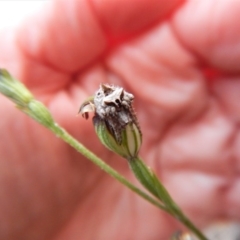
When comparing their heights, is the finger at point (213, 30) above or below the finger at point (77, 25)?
above

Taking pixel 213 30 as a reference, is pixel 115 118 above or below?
below

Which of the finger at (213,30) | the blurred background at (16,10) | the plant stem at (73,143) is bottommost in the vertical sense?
the plant stem at (73,143)

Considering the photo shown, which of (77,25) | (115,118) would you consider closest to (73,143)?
(115,118)

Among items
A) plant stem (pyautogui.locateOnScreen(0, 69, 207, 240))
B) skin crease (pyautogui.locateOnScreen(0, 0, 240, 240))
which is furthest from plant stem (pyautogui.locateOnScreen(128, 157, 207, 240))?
skin crease (pyautogui.locateOnScreen(0, 0, 240, 240))

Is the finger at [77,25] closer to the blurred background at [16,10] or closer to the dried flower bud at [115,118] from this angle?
the blurred background at [16,10]

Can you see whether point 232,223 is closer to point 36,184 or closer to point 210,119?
point 210,119

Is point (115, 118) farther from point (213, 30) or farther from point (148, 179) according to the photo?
point (213, 30)

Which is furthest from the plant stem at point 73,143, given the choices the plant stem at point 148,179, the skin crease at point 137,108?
the skin crease at point 137,108

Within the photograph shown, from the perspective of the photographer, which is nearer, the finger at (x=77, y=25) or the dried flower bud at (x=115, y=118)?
the dried flower bud at (x=115, y=118)
